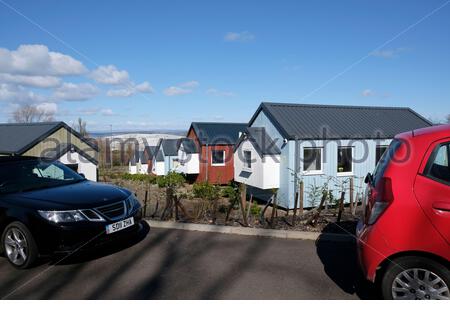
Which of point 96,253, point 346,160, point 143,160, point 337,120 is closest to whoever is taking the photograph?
point 96,253

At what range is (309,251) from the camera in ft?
17.8

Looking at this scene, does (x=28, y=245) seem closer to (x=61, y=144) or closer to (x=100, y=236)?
(x=100, y=236)

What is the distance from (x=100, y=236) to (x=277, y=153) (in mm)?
12686

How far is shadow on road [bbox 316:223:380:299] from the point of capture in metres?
4.02

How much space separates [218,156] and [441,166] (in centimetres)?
2631

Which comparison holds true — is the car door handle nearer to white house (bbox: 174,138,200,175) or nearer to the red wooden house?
the red wooden house

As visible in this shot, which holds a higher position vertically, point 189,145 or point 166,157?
point 189,145

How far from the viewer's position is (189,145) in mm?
30500

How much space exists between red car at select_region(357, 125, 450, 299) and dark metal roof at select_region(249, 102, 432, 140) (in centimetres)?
1282

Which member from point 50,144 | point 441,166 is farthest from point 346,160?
point 50,144

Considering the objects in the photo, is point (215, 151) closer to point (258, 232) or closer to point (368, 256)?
point (258, 232)

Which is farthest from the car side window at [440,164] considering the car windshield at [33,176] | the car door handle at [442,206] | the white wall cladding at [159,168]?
the white wall cladding at [159,168]

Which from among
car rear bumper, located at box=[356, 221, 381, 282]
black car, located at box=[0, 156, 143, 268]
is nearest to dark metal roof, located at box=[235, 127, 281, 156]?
black car, located at box=[0, 156, 143, 268]

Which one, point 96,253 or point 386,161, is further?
point 96,253
